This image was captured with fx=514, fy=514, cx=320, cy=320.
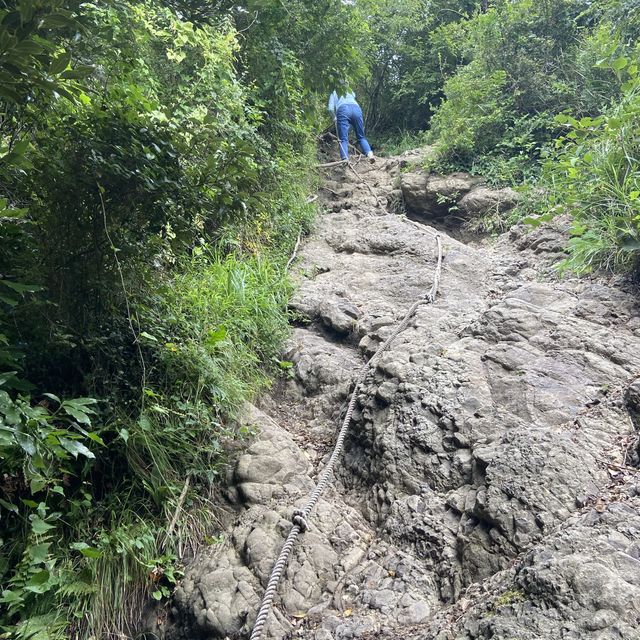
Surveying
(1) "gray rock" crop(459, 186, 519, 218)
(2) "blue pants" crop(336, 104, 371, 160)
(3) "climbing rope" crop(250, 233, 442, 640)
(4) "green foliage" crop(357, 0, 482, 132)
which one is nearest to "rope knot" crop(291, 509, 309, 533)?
(3) "climbing rope" crop(250, 233, 442, 640)

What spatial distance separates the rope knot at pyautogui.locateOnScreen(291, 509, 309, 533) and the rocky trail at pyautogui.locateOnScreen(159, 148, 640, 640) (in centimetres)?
6

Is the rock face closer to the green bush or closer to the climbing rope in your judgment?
the green bush

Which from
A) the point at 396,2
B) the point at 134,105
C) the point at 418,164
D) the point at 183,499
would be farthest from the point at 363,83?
the point at 183,499

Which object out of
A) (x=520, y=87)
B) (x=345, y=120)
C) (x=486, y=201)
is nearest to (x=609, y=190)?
(x=486, y=201)

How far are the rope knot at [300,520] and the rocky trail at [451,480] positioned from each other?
0.20ft

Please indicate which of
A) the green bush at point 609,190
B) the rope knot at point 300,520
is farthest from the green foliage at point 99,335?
the green bush at point 609,190

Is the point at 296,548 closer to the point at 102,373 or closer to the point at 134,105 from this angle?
the point at 102,373

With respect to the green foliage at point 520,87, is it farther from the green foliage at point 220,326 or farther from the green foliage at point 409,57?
the green foliage at point 220,326

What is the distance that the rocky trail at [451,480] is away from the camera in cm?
206

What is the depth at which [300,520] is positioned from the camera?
9.23 feet

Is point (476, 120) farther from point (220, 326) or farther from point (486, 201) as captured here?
point (220, 326)

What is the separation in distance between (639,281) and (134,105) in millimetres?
3841

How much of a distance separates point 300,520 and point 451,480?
88 centimetres

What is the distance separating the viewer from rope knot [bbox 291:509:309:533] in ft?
9.23
